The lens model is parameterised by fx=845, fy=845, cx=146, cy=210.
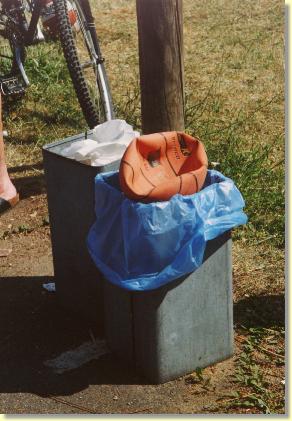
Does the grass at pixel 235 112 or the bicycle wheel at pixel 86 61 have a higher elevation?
the bicycle wheel at pixel 86 61

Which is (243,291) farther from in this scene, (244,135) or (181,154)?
(244,135)

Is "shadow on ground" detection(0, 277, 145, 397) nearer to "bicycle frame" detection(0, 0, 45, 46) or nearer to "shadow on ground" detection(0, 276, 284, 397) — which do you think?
"shadow on ground" detection(0, 276, 284, 397)

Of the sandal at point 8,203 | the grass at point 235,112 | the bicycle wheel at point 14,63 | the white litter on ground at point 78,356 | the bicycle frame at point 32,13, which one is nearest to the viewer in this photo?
the white litter on ground at point 78,356

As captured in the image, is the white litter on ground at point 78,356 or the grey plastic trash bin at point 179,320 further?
the white litter on ground at point 78,356

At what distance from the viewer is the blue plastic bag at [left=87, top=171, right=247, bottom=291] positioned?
3.35 meters

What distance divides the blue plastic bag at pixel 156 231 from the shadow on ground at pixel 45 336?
0.52 meters

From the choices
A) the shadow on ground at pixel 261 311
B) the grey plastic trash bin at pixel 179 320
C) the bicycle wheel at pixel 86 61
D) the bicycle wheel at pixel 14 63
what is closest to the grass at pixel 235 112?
the shadow on ground at pixel 261 311

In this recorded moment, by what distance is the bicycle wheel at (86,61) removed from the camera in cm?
553

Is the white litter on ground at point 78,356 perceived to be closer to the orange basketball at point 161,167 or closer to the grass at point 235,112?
the grass at point 235,112

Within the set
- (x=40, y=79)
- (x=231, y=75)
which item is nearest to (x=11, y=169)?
(x=40, y=79)

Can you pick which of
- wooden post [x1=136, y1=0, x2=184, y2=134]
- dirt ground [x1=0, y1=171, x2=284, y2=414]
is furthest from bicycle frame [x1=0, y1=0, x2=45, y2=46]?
dirt ground [x1=0, y1=171, x2=284, y2=414]

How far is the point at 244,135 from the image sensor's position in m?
6.50

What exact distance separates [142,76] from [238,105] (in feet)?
8.48

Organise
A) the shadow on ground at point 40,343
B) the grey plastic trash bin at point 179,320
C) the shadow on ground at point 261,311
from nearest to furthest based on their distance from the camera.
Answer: the grey plastic trash bin at point 179,320 < the shadow on ground at point 40,343 < the shadow on ground at point 261,311
